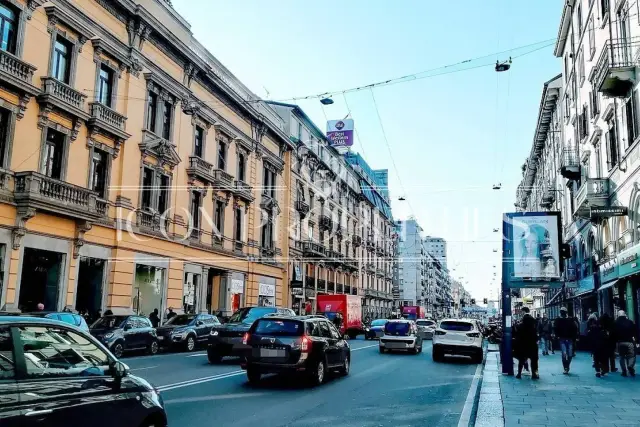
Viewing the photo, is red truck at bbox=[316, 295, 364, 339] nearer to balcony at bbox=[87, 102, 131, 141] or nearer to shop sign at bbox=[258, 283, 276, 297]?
shop sign at bbox=[258, 283, 276, 297]

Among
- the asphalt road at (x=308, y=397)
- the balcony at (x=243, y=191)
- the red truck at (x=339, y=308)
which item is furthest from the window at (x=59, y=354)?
the red truck at (x=339, y=308)

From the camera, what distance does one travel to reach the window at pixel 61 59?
869 inches

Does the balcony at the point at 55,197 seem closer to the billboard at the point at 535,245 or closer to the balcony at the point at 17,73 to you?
the balcony at the point at 17,73

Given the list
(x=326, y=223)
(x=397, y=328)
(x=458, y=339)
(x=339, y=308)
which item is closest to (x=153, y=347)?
(x=397, y=328)

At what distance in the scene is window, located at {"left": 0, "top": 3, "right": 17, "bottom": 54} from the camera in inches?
776

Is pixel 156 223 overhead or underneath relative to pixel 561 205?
underneath

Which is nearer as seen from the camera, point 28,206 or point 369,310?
point 28,206

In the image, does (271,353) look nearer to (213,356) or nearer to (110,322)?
(213,356)

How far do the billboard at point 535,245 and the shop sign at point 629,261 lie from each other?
21.4 feet

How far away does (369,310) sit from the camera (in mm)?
72938

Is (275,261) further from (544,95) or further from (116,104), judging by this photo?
(544,95)

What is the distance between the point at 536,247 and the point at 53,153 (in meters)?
17.5

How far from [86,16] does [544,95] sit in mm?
33402

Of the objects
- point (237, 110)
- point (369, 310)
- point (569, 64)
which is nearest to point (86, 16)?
point (237, 110)
